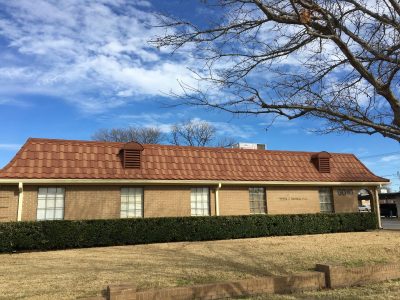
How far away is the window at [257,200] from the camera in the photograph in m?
20.6

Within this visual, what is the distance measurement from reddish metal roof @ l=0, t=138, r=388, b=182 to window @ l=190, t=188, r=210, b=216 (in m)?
0.80

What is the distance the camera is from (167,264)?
10.5 meters

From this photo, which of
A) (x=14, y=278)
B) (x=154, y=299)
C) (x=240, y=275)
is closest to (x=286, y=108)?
(x=154, y=299)

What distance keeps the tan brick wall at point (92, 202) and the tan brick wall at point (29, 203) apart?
1.20 m

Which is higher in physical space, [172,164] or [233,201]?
[172,164]

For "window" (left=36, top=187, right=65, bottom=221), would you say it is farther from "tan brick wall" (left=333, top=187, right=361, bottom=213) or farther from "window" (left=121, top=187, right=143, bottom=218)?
"tan brick wall" (left=333, top=187, right=361, bottom=213)

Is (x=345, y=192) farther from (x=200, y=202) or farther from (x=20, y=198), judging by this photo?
(x=20, y=198)

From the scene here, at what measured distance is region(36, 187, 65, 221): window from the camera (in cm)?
1653

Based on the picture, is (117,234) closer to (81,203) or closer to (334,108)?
(81,203)

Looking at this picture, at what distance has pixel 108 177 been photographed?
17344 millimetres

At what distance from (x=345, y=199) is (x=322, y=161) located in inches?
99.3

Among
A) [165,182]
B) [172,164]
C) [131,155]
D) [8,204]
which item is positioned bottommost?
[8,204]

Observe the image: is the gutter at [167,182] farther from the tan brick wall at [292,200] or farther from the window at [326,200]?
the window at [326,200]

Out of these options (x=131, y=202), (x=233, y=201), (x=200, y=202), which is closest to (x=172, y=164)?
(x=200, y=202)
